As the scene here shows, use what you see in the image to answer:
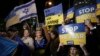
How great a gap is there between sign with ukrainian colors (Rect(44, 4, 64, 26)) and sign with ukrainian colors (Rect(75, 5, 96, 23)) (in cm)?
48

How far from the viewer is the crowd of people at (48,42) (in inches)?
225

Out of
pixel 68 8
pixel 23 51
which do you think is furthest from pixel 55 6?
pixel 23 51

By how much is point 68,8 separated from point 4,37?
6.62 feet

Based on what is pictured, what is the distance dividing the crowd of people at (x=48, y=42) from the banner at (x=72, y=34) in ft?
0.27

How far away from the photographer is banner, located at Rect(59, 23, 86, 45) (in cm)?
579

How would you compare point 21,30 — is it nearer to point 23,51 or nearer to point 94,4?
point 23,51

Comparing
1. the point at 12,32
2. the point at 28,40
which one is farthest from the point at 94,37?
the point at 12,32

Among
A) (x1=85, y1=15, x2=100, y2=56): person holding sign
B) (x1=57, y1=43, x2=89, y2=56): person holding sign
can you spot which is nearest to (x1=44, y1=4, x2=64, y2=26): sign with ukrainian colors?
(x1=57, y1=43, x2=89, y2=56): person holding sign

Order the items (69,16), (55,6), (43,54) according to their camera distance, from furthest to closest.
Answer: (43,54), (55,6), (69,16)

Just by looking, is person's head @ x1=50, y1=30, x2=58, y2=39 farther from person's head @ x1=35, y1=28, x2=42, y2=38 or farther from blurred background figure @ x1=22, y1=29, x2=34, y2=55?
blurred background figure @ x1=22, y1=29, x2=34, y2=55

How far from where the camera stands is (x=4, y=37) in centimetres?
725

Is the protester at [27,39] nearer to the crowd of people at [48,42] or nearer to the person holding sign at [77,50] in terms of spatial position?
the crowd of people at [48,42]

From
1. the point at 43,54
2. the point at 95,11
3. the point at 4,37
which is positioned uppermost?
the point at 95,11

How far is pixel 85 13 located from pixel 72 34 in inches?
23.4
